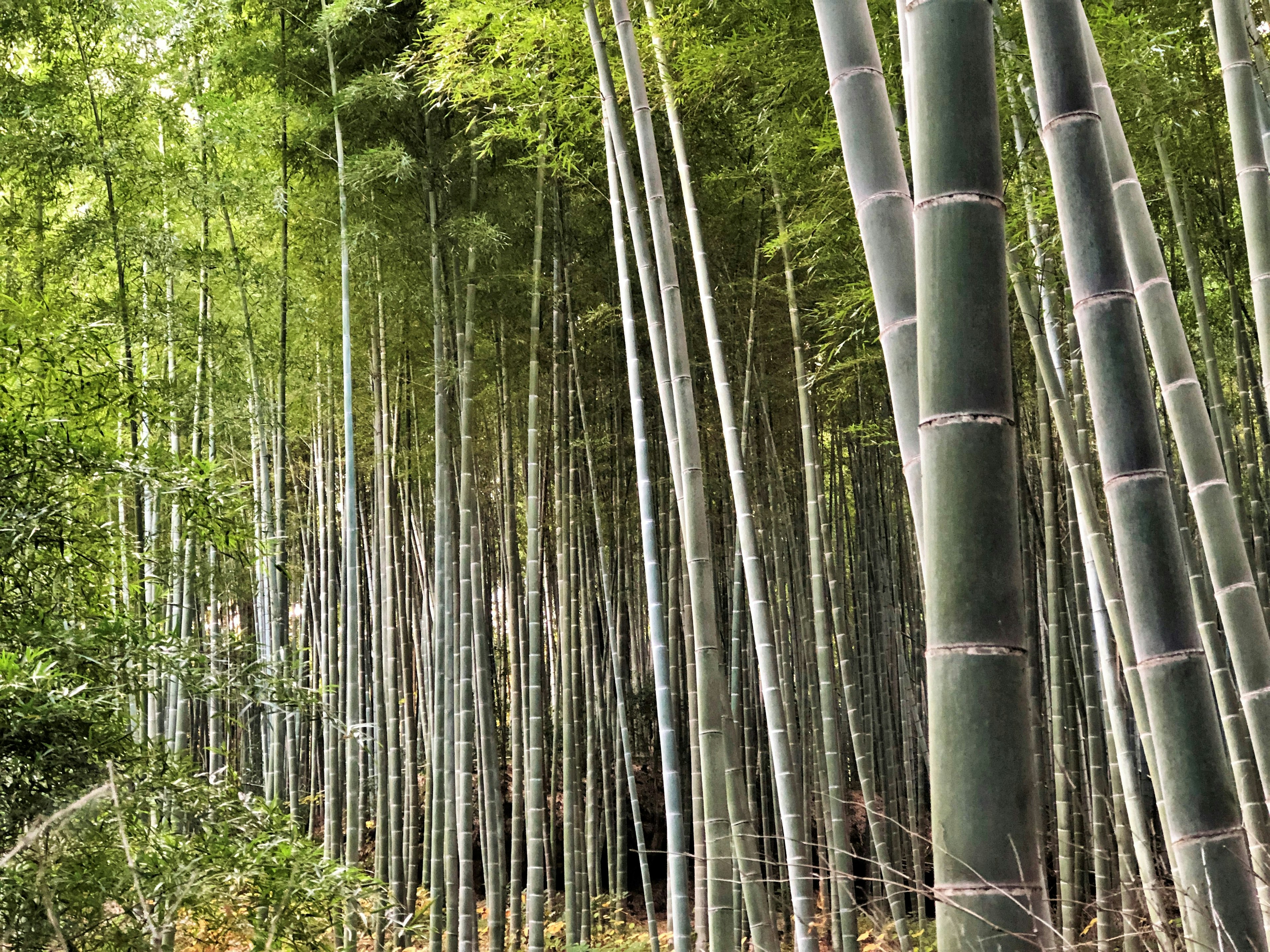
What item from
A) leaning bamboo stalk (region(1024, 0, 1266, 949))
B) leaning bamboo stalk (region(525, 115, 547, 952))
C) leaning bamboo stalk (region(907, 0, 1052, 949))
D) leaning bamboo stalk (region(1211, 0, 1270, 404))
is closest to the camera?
leaning bamboo stalk (region(907, 0, 1052, 949))

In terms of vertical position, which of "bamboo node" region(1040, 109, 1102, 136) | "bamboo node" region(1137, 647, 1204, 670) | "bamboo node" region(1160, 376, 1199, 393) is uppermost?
"bamboo node" region(1040, 109, 1102, 136)

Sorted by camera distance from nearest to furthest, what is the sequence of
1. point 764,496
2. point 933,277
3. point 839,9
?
1. point 933,277
2. point 839,9
3. point 764,496

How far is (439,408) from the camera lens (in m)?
5.96

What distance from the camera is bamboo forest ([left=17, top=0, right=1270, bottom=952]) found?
133cm

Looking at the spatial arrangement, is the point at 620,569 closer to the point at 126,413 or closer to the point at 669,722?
the point at 669,722

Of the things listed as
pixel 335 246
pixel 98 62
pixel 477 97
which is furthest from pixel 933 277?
pixel 335 246

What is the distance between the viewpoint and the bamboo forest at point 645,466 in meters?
1.33

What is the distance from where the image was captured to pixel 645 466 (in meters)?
3.94

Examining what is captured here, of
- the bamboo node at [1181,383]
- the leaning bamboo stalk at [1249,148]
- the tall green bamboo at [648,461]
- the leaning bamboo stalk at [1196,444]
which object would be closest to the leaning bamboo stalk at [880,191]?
the leaning bamboo stalk at [1196,444]

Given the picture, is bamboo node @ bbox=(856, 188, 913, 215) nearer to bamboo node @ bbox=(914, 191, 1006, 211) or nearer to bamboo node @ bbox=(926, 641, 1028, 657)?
bamboo node @ bbox=(914, 191, 1006, 211)

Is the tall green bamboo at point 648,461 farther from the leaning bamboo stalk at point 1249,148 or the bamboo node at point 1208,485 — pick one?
the leaning bamboo stalk at point 1249,148

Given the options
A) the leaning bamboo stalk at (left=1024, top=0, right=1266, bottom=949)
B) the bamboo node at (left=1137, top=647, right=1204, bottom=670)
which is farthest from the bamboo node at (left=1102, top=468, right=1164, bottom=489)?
the bamboo node at (left=1137, top=647, right=1204, bottom=670)

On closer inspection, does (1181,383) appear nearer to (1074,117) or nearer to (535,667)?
(1074,117)

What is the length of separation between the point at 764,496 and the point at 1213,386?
3357 millimetres
